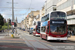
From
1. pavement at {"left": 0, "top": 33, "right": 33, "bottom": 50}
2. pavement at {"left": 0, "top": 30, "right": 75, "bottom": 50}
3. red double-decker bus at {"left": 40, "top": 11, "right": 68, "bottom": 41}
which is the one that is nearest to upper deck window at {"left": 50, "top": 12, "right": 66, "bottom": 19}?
red double-decker bus at {"left": 40, "top": 11, "right": 68, "bottom": 41}

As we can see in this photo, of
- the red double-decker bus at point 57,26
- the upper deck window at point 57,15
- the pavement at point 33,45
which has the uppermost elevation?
the upper deck window at point 57,15

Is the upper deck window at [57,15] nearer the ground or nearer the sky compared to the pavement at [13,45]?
nearer the sky

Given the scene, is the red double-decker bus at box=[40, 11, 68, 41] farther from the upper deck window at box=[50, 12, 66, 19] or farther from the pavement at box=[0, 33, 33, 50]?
the pavement at box=[0, 33, 33, 50]

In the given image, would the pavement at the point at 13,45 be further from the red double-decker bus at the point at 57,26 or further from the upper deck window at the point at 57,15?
the upper deck window at the point at 57,15

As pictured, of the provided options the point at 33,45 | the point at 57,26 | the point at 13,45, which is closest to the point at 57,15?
the point at 57,26

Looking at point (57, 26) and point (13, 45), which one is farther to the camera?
point (57, 26)

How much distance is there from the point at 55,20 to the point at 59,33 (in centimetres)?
181

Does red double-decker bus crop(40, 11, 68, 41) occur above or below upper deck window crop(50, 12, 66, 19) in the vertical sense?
below

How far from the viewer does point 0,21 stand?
106125 mm

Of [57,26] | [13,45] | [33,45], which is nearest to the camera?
[13,45]

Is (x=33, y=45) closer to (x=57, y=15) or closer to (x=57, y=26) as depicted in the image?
(x=57, y=26)

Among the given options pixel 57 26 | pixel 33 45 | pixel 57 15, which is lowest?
pixel 33 45

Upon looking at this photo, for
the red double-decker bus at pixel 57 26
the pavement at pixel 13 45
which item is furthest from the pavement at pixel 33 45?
the red double-decker bus at pixel 57 26

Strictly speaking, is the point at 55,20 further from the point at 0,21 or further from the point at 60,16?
the point at 0,21
